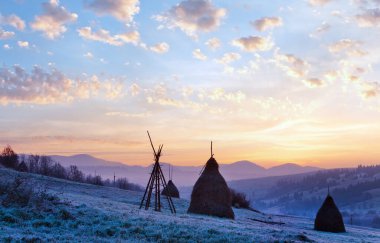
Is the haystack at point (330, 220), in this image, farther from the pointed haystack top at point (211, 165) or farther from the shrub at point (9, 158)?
the shrub at point (9, 158)

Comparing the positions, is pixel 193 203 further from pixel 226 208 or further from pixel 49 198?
pixel 49 198

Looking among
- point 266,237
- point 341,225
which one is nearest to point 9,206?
point 266,237

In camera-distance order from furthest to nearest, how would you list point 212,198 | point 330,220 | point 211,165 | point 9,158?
point 9,158 → point 330,220 → point 211,165 → point 212,198

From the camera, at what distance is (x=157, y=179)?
37406 mm

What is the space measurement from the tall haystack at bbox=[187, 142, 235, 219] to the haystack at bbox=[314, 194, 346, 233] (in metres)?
10.4

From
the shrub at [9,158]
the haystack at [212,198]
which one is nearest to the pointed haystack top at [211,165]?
the haystack at [212,198]

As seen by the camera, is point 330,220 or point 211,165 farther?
point 330,220

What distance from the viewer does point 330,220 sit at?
1671 inches

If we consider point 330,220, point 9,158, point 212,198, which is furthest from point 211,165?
point 9,158

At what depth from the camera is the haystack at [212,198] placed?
37.6 meters

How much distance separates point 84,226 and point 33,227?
6.97 ft

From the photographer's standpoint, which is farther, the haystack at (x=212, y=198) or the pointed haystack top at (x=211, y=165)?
the pointed haystack top at (x=211, y=165)

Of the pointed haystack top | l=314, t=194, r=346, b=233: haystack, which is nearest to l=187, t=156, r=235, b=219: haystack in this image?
the pointed haystack top

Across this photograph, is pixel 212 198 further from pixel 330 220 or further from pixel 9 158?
pixel 9 158
